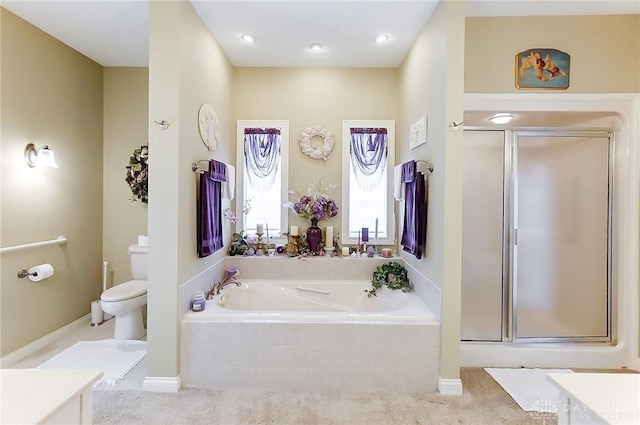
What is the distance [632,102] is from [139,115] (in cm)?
465

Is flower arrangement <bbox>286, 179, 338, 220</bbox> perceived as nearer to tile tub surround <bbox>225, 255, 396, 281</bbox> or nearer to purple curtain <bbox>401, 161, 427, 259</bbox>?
tile tub surround <bbox>225, 255, 396, 281</bbox>

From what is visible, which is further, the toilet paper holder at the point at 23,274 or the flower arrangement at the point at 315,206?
the flower arrangement at the point at 315,206

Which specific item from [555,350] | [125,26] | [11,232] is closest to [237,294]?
[11,232]

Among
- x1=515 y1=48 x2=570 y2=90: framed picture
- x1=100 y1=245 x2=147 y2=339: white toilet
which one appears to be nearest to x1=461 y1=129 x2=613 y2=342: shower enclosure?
x1=515 y1=48 x2=570 y2=90: framed picture

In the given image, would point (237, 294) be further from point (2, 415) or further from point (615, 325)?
point (615, 325)

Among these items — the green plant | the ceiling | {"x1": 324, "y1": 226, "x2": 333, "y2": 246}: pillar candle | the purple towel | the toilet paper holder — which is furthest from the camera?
{"x1": 324, "y1": 226, "x2": 333, "y2": 246}: pillar candle

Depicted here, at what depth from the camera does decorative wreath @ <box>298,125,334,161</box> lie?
3.28 m

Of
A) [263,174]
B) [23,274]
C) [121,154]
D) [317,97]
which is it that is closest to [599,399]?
[263,174]

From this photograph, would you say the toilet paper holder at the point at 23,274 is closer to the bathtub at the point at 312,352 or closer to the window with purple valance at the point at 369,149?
the bathtub at the point at 312,352

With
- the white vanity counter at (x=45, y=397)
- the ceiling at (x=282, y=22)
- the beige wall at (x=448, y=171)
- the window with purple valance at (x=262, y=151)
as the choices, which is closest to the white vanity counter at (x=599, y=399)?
the beige wall at (x=448, y=171)

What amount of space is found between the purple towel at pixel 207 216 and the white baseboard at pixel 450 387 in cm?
201

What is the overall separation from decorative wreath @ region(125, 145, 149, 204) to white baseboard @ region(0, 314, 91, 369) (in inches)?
55.8

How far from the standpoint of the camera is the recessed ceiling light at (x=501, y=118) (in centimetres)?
253

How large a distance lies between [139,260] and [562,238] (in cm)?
399
